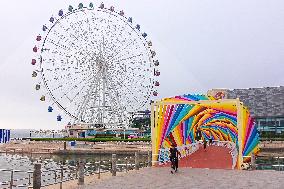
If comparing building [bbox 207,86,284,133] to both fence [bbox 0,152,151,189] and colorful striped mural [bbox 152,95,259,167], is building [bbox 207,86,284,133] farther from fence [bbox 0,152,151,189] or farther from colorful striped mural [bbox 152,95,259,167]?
fence [bbox 0,152,151,189]

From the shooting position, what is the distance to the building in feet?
320

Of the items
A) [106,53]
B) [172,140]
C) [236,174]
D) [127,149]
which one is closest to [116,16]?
[106,53]

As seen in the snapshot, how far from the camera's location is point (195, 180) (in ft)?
58.9

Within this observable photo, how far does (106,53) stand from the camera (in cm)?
5894

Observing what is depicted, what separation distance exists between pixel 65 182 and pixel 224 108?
452 inches

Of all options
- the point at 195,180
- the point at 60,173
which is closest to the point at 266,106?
the point at 195,180

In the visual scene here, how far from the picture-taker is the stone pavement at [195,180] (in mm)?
16281

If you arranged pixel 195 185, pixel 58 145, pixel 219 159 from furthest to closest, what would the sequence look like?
pixel 58 145 < pixel 219 159 < pixel 195 185

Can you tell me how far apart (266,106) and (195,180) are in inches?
3408

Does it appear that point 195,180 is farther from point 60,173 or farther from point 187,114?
point 187,114

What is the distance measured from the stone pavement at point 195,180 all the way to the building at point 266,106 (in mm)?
76879

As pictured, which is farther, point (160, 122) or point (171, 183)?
point (160, 122)

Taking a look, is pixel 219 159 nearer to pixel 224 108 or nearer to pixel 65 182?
pixel 224 108

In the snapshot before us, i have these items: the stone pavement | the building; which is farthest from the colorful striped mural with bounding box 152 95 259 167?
the building
